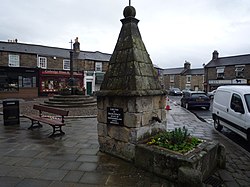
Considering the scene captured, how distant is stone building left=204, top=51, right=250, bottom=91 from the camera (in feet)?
112

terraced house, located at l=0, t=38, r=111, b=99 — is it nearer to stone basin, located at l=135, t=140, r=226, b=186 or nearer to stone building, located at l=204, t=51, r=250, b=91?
stone basin, located at l=135, t=140, r=226, b=186

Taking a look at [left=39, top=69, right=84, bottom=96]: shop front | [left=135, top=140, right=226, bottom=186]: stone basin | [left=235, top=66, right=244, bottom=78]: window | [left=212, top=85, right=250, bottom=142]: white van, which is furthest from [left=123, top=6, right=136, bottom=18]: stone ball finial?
[left=235, top=66, right=244, bottom=78]: window

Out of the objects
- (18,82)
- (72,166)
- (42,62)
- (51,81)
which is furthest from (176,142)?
(42,62)

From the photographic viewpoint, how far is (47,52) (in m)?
31.2

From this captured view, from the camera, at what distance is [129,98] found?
436 centimetres

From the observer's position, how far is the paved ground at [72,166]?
3.54m

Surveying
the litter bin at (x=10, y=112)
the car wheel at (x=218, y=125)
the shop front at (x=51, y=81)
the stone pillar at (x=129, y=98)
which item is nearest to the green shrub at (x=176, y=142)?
the stone pillar at (x=129, y=98)

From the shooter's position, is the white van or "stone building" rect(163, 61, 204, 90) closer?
the white van

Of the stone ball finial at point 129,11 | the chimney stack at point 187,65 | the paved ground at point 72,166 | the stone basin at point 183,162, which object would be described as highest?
the chimney stack at point 187,65

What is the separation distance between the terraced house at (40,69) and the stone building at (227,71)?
72.7 feet

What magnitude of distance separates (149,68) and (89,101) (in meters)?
A: 12.9

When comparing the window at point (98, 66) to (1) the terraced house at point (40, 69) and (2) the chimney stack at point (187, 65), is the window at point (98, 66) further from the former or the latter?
(2) the chimney stack at point (187, 65)

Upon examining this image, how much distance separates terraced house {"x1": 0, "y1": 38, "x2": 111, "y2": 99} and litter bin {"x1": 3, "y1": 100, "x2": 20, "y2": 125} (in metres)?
12.5

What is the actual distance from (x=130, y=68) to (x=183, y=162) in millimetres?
2347
